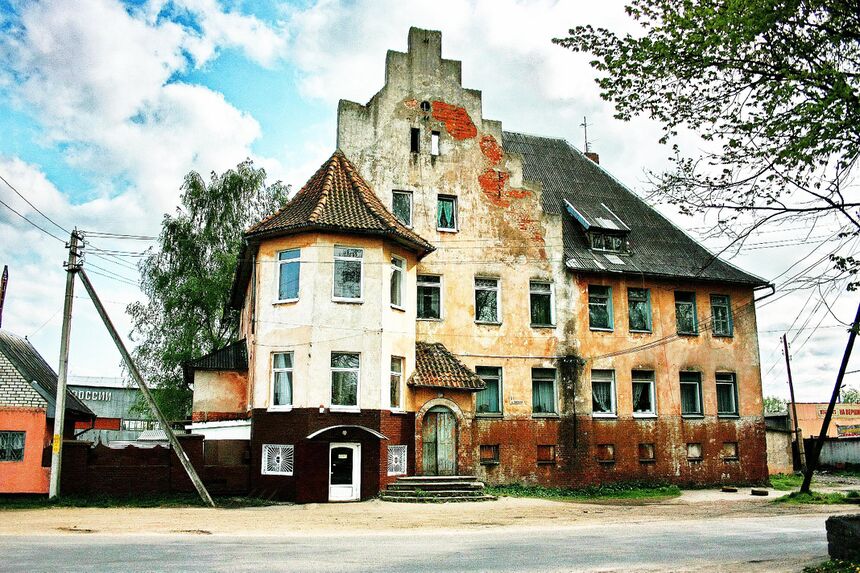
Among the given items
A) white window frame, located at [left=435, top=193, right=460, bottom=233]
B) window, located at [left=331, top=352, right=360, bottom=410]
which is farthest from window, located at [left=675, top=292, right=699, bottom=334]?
window, located at [left=331, top=352, right=360, bottom=410]

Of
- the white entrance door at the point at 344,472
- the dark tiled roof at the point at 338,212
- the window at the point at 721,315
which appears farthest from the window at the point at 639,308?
the white entrance door at the point at 344,472

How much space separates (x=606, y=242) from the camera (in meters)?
29.3

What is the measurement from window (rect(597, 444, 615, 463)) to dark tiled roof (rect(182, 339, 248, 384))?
13191 millimetres

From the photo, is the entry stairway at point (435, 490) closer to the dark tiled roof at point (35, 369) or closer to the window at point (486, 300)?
the window at point (486, 300)

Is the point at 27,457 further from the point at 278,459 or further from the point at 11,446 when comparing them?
the point at 278,459

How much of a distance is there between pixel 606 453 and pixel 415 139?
13.1m

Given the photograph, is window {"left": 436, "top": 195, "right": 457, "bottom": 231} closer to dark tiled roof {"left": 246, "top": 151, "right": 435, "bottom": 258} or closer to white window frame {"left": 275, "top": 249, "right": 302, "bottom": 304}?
dark tiled roof {"left": 246, "top": 151, "right": 435, "bottom": 258}

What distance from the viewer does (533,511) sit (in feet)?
65.1

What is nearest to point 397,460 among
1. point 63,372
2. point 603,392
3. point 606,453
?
point 606,453

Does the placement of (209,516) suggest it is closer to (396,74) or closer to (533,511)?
(533,511)

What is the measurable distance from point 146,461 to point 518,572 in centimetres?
1469

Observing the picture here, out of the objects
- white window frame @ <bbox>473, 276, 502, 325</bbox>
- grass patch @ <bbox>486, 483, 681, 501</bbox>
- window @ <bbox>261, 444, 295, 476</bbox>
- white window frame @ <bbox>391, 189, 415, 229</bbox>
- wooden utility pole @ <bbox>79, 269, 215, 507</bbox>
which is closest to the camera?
wooden utility pole @ <bbox>79, 269, 215, 507</bbox>

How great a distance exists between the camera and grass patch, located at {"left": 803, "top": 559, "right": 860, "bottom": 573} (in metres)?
8.88

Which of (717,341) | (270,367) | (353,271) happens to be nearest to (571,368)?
(717,341)
